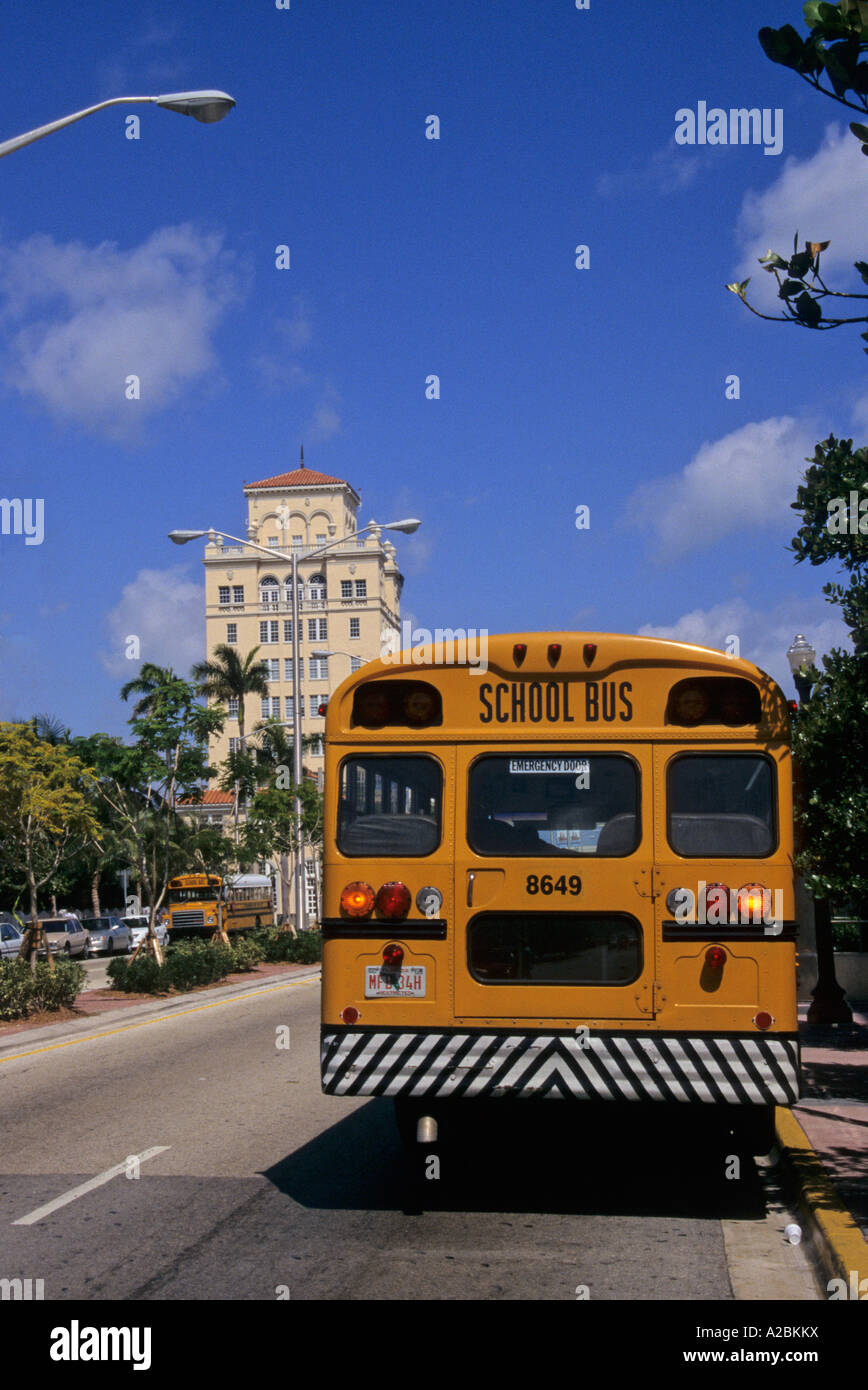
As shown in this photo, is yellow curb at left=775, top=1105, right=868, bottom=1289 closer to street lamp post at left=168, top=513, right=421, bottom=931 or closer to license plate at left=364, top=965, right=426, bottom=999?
license plate at left=364, top=965, right=426, bottom=999

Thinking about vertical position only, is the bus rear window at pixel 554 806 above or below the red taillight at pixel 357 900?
above

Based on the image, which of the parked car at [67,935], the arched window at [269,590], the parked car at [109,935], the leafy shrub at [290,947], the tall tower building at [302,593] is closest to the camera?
the leafy shrub at [290,947]

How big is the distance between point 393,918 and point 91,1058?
9023mm

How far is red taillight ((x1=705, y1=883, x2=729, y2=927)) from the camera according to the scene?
7617 mm

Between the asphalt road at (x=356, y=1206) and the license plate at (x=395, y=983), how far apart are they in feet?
3.58

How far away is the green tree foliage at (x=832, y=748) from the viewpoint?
1054 centimetres

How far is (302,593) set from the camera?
10612 centimetres

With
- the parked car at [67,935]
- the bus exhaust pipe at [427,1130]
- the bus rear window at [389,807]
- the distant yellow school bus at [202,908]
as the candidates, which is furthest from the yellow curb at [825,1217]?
the parked car at [67,935]

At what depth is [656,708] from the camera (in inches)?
311

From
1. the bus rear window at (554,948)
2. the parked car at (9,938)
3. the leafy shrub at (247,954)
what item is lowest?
the parked car at (9,938)

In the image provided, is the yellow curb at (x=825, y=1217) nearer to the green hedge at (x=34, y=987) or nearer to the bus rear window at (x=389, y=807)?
the bus rear window at (x=389, y=807)

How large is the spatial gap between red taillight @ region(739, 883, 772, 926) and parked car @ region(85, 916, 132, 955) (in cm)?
4498

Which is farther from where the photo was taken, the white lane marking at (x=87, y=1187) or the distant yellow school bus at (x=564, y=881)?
the white lane marking at (x=87, y=1187)
